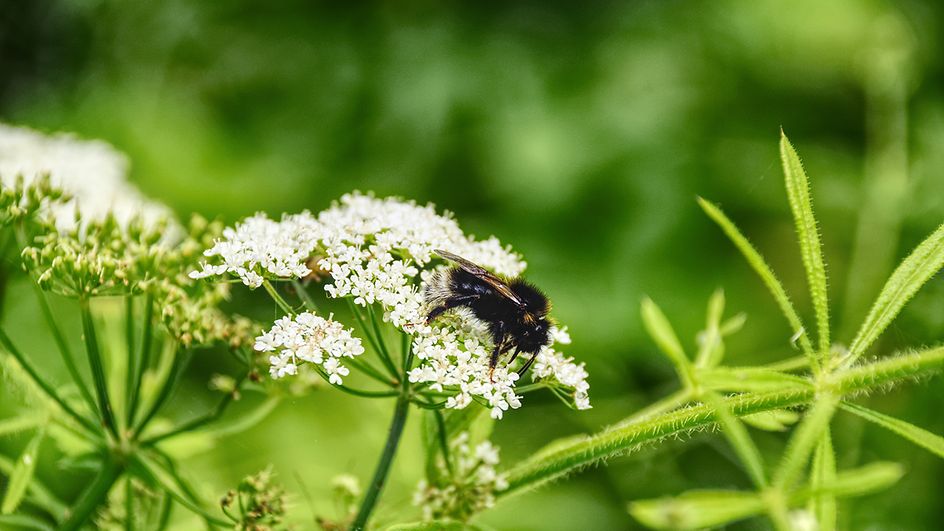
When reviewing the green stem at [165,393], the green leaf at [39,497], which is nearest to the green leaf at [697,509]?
the green stem at [165,393]

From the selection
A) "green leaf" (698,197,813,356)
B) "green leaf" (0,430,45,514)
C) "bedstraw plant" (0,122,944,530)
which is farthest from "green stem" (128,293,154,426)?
"green leaf" (698,197,813,356)

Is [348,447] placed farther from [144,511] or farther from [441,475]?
[441,475]

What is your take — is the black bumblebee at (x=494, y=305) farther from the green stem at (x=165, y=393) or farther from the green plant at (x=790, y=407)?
the green stem at (x=165, y=393)

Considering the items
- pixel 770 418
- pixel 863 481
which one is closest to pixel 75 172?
pixel 770 418

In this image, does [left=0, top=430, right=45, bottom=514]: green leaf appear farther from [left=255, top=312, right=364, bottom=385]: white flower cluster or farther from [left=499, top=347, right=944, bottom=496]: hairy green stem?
[left=499, top=347, right=944, bottom=496]: hairy green stem

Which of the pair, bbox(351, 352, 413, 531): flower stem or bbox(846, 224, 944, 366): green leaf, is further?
bbox(351, 352, 413, 531): flower stem

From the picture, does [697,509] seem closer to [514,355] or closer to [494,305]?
[514,355]

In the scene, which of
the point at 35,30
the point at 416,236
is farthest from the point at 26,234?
the point at 35,30
